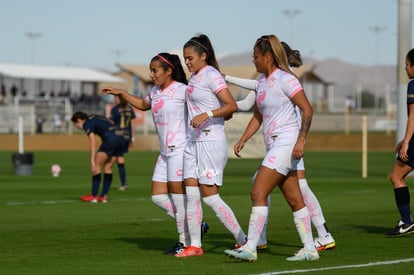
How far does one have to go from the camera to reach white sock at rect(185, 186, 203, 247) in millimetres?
11352

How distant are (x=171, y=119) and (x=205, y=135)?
0.65 meters

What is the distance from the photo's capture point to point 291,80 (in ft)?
34.7

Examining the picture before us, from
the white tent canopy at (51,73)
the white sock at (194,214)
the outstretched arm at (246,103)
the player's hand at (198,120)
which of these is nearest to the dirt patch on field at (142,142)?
the white tent canopy at (51,73)

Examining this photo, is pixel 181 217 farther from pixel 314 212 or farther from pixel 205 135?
pixel 314 212

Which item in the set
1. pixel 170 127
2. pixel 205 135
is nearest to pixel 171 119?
pixel 170 127

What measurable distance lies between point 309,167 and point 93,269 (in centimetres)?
2496

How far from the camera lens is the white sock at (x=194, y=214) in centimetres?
1135

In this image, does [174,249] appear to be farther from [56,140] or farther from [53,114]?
[53,114]

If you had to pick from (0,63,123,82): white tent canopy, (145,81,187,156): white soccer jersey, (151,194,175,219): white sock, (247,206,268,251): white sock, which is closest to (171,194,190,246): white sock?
(151,194,175,219): white sock

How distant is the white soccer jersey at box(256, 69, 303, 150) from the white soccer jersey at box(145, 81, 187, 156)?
4.08 feet

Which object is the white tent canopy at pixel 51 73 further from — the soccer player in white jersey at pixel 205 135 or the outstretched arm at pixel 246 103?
the soccer player in white jersey at pixel 205 135

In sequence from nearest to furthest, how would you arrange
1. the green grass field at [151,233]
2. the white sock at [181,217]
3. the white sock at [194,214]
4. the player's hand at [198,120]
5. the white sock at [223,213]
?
1. the green grass field at [151,233]
2. the player's hand at [198,120]
3. the white sock at [223,213]
4. the white sock at [194,214]
5. the white sock at [181,217]

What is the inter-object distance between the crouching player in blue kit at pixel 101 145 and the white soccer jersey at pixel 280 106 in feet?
31.5

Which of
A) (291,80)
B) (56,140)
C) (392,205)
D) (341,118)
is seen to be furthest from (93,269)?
(341,118)
